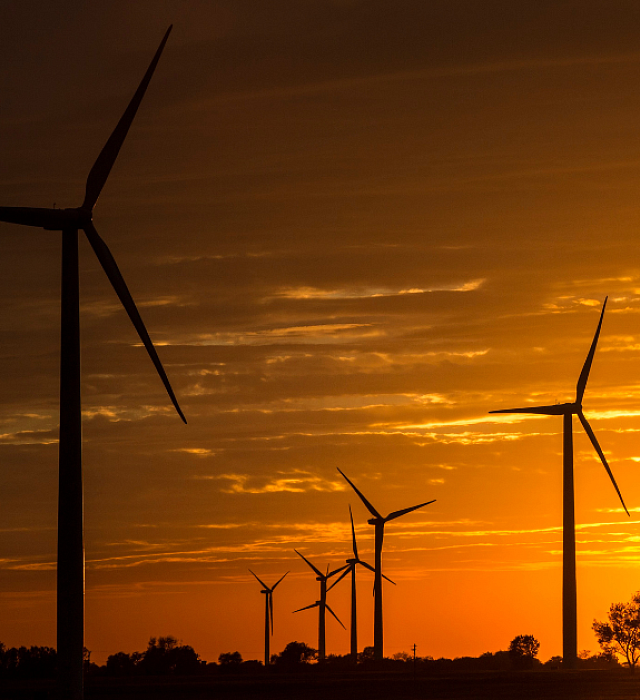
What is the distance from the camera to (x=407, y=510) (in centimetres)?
16850

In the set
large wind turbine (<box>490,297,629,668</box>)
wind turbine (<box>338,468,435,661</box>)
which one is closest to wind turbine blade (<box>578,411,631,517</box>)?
large wind turbine (<box>490,297,629,668</box>)

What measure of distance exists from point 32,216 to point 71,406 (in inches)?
449

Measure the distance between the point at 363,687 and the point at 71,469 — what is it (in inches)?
2181

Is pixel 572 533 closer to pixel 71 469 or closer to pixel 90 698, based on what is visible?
pixel 90 698

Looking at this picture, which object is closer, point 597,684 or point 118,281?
point 118,281

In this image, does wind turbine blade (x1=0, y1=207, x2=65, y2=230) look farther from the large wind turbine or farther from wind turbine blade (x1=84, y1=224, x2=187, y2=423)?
the large wind turbine

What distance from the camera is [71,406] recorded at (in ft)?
176

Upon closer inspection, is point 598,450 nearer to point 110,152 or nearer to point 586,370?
point 586,370

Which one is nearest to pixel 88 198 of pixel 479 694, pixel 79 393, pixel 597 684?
pixel 79 393

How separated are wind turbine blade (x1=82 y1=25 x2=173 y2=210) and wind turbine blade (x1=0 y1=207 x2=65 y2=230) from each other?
3.13 meters

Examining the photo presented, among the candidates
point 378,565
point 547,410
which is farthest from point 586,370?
point 378,565

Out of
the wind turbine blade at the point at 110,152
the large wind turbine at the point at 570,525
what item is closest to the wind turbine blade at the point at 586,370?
the large wind turbine at the point at 570,525

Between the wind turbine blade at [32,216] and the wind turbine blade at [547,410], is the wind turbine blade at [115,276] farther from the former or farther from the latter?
the wind turbine blade at [547,410]

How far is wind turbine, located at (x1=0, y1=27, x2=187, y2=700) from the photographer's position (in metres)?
51.0
